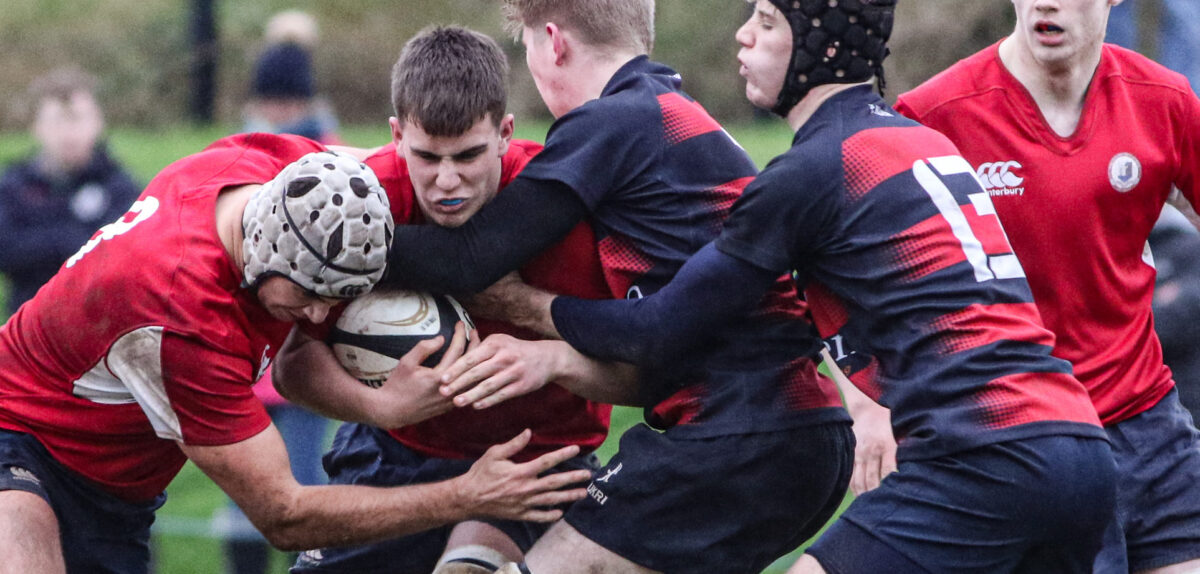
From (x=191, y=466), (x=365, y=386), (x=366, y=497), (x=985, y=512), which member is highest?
(x=985, y=512)

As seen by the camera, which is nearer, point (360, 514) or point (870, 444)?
point (360, 514)

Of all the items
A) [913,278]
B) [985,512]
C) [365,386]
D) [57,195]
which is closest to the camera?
[985,512]

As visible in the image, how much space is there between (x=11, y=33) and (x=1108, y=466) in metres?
15.1

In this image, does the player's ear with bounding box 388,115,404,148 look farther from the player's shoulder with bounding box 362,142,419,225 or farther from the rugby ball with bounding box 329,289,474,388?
the rugby ball with bounding box 329,289,474,388

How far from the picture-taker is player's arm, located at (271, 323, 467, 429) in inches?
176

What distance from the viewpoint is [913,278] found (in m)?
3.87

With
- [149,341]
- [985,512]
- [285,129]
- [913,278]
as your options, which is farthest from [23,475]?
[285,129]

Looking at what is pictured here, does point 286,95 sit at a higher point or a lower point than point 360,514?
lower

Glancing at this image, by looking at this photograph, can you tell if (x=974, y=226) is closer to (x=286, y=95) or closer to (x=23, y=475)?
(x=23, y=475)

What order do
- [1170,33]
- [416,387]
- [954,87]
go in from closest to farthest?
[416,387] < [954,87] < [1170,33]

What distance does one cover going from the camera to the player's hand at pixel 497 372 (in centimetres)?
445

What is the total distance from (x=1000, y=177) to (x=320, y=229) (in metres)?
2.23

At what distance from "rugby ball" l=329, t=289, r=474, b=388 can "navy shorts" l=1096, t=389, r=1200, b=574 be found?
2290mm

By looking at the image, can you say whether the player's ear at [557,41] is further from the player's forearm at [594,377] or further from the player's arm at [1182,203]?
the player's arm at [1182,203]
